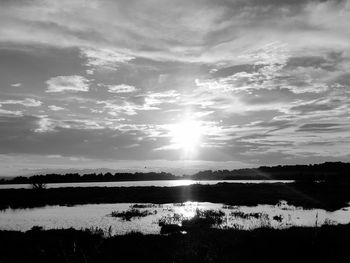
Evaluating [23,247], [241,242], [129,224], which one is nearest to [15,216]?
[129,224]

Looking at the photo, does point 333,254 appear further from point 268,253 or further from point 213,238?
point 213,238

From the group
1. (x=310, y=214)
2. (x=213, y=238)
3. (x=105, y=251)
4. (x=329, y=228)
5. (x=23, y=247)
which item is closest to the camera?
(x=105, y=251)

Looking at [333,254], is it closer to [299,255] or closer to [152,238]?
[299,255]

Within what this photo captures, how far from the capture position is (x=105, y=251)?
20828mm

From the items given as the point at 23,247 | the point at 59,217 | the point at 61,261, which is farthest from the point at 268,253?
the point at 59,217

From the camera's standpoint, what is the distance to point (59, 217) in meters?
44.2

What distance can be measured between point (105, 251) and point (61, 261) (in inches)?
124

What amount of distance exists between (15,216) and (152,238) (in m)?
28.3

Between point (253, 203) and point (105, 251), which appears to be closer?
point (105, 251)

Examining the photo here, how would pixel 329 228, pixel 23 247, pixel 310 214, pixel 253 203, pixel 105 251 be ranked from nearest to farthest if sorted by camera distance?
pixel 105 251
pixel 23 247
pixel 329 228
pixel 310 214
pixel 253 203

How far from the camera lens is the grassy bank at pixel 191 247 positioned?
18328mm

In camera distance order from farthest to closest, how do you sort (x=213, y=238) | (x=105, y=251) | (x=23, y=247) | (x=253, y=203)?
(x=253, y=203) < (x=213, y=238) < (x=23, y=247) < (x=105, y=251)

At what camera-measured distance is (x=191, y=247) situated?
2100 centimetres

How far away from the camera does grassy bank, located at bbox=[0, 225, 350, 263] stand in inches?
722
